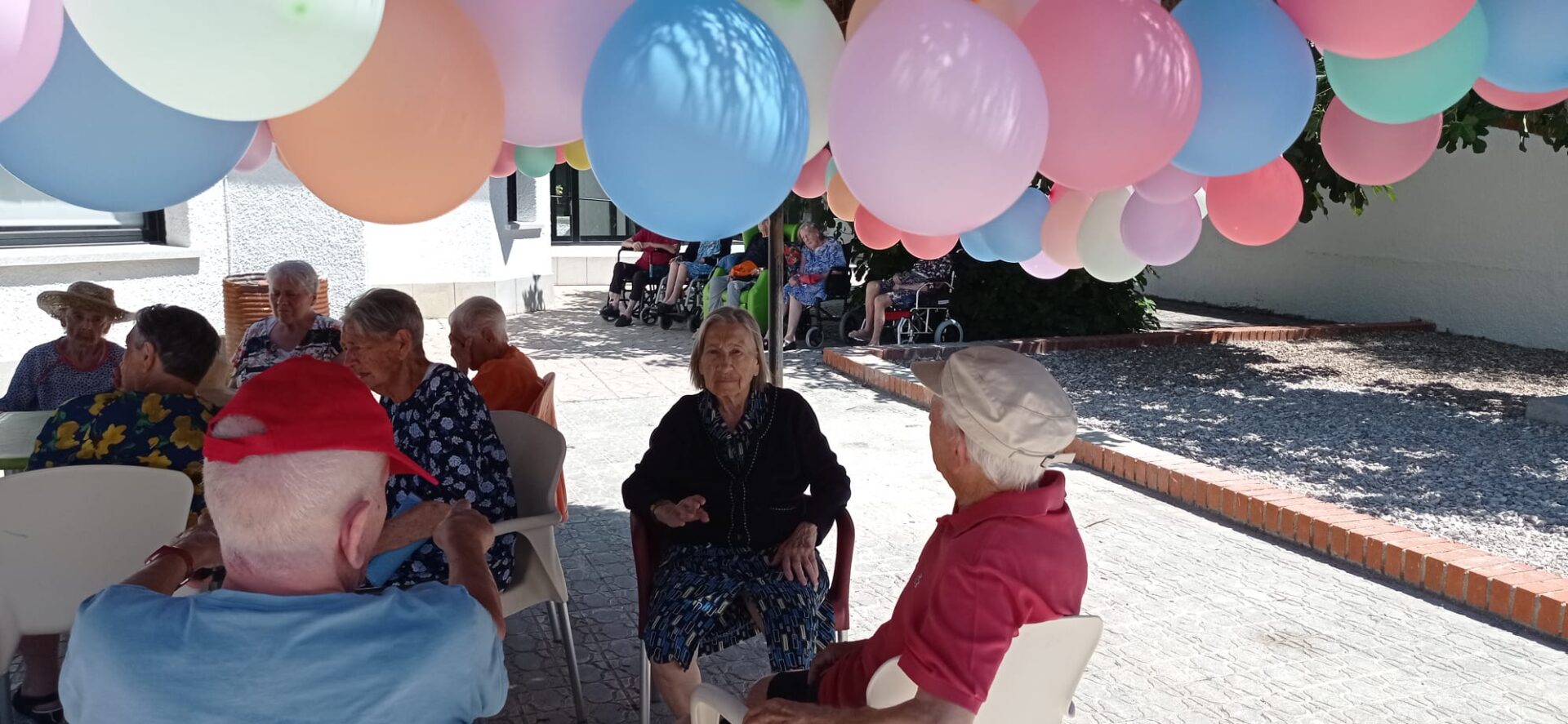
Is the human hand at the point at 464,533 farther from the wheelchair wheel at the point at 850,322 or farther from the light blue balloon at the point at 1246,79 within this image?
the wheelchair wheel at the point at 850,322

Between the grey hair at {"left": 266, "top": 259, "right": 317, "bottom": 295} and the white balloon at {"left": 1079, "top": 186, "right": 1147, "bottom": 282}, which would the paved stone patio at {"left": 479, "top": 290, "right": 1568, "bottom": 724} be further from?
the grey hair at {"left": 266, "top": 259, "right": 317, "bottom": 295}

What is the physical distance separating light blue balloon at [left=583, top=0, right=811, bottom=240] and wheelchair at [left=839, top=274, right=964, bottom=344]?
A: 7735 mm

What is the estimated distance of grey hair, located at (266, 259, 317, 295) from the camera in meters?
4.22

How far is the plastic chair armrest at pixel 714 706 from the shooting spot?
6.70ft

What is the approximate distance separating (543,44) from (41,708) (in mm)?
2371

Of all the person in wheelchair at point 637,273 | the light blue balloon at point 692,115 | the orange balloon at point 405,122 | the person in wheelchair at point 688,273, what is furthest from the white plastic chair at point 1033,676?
the person in wheelchair at point 637,273

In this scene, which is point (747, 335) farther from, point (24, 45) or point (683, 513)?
point (24, 45)

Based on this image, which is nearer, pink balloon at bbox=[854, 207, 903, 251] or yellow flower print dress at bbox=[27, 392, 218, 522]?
yellow flower print dress at bbox=[27, 392, 218, 522]

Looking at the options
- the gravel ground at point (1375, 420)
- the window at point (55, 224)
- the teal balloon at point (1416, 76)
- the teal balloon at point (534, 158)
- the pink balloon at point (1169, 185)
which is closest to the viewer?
the teal balloon at point (1416, 76)

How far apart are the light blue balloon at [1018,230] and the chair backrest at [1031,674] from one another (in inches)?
71.8

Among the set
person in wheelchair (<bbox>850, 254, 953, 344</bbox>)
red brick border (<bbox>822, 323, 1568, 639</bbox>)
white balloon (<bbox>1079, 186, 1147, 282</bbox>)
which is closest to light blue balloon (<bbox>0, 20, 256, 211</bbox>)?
white balloon (<bbox>1079, 186, 1147, 282</bbox>)

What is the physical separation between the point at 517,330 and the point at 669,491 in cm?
808

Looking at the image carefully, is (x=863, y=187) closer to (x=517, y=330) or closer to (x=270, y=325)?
(x=270, y=325)

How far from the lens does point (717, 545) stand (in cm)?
290
